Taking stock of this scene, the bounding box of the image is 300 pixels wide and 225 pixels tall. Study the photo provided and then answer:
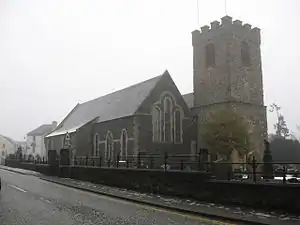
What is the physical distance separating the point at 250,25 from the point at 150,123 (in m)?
16.9

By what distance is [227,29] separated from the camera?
136 ft

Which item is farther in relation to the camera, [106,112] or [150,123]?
[106,112]

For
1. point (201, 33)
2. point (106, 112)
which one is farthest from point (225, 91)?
point (106, 112)

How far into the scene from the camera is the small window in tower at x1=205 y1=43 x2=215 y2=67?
42875 millimetres

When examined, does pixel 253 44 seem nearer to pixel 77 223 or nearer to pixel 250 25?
pixel 250 25

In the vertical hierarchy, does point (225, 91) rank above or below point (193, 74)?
below

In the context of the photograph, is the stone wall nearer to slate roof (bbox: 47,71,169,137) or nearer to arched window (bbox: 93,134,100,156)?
slate roof (bbox: 47,71,169,137)

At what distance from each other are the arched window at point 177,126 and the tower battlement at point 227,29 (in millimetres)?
9660

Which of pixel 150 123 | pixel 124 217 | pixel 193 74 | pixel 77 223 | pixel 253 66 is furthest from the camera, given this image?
pixel 193 74

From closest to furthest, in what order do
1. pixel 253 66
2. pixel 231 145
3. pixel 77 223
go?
pixel 77 223 < pixel 231 145 < pixel 253 66

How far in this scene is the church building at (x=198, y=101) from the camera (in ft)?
131

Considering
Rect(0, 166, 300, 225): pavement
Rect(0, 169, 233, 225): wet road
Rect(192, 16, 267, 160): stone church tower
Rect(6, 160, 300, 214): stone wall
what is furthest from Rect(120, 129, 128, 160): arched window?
Rect(0, 169, 233, 225): wet road

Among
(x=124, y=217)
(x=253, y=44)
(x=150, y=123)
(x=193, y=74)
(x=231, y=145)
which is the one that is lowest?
(x=124, y=217)

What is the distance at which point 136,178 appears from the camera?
20.0 metres
